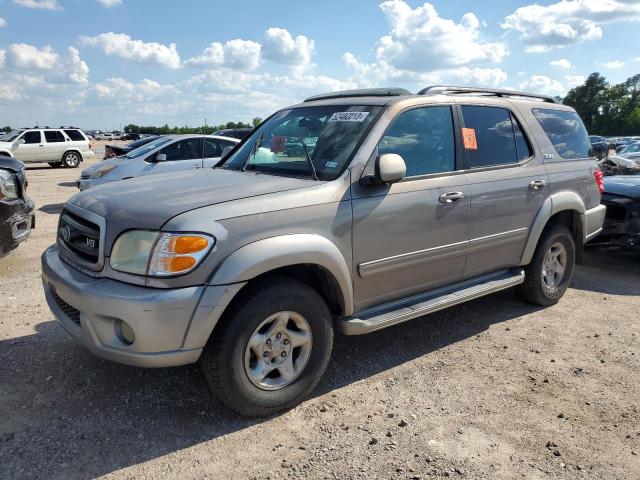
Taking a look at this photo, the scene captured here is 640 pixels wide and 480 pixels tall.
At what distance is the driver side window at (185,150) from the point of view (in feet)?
35.4

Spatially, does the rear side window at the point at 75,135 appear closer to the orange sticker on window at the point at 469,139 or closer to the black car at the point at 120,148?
the black car at the point at 120,148

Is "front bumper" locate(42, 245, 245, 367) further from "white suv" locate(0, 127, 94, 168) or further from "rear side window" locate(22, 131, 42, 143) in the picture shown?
"rear side window" locate(22, 131, 42, 143)

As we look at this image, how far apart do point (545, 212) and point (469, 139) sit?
112cm

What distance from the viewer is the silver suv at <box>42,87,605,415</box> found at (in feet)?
9.25

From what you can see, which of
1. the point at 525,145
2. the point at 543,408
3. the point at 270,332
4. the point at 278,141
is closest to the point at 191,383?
the point at 270,332

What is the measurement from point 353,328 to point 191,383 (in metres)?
1.16

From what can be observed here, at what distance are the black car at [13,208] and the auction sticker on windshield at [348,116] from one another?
3326 millimetres

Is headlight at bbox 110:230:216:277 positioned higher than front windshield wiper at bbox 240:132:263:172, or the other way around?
front windshield wiper at bbox 240:132:263:172

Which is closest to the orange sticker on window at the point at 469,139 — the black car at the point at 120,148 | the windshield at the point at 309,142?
the windshield at the point at 309,142

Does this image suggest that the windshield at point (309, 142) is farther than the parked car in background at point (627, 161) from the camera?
No

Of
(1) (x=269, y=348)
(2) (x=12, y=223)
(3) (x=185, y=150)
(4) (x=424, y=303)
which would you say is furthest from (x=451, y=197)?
(3) (x=185, y=150)

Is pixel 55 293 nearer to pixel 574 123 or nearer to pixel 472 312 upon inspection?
pixel 472 312

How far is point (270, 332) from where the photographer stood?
3109 millimetres

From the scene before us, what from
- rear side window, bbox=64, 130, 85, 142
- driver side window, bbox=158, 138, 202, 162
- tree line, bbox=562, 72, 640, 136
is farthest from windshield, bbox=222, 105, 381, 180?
tree line, bbox=562, 72, 640, 136
